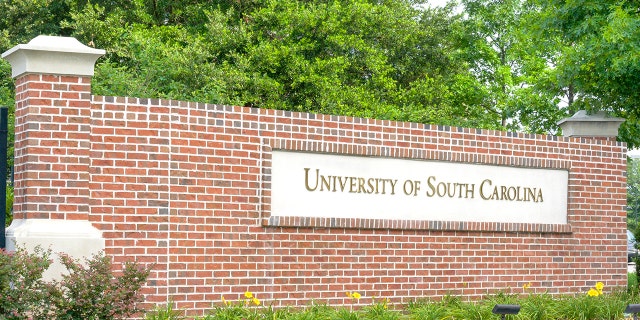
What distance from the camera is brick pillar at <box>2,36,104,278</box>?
9.78 m

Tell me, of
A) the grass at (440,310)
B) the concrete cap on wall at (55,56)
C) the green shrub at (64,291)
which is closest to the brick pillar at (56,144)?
the concrete cap on wall at (55,56)

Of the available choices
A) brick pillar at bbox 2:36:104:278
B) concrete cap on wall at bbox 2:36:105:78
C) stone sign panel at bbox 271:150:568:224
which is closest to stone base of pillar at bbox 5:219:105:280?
brick pillar at bbox 2:36:104:278

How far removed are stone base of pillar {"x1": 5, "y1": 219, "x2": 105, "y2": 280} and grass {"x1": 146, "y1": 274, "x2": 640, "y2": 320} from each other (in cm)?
93

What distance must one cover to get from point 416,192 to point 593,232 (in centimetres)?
322

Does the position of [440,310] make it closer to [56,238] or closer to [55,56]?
[56,238]

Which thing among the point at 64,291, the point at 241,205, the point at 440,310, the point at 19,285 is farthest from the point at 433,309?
the point at 19,285

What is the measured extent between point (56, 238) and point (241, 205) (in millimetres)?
2201

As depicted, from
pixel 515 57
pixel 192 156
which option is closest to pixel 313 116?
pixel 192 156

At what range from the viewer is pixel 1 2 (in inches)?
1133

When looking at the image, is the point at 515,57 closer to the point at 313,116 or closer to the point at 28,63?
the point at 313,116

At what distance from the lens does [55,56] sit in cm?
991

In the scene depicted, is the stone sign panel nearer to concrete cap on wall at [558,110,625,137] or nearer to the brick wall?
the brick wall

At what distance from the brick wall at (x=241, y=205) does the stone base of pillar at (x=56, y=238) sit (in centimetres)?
11

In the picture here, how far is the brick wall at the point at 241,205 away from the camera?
10000 millimetres
